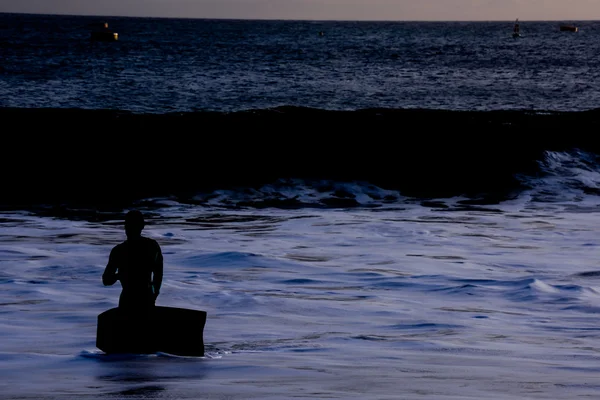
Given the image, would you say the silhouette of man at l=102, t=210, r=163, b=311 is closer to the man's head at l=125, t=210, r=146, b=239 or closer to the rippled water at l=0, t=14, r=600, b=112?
the man's head at l=125, t=210, r=146, b=239

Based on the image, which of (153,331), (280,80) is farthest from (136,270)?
(280,80)

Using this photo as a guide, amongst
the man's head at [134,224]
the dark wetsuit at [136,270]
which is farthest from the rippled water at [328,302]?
the man's head at [134,224]

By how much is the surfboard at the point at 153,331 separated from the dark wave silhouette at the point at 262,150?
10789 millimetres

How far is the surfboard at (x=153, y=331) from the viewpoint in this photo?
22.7 ft

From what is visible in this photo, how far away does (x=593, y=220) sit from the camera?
16.1 meters

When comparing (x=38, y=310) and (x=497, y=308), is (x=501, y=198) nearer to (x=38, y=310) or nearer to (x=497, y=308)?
(x=497, y=308)

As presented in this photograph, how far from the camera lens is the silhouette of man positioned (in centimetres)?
682

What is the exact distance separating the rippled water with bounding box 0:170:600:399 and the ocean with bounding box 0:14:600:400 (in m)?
0.04

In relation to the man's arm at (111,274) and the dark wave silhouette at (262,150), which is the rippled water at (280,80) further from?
the man's arm at (111,274)

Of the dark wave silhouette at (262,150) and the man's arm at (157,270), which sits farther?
the dark wave silhouette at (262,150)

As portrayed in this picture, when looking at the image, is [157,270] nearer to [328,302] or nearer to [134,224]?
[134,224]

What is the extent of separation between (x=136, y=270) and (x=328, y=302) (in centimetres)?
353

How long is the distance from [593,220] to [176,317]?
1105 cm

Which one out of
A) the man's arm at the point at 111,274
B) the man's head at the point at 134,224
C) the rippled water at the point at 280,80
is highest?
the man's head at the point at 134,224
